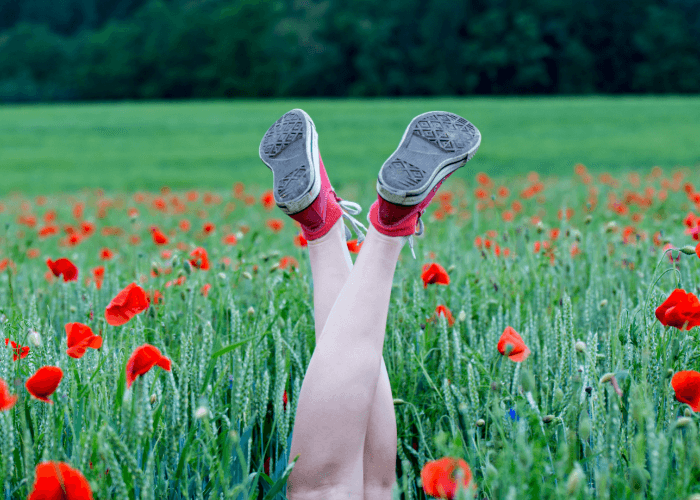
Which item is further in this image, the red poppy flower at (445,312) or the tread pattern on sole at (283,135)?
the tread pattern on sole at (283,135)

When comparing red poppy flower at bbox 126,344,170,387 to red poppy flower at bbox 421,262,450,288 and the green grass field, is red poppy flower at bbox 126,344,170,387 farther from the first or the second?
the green grass field

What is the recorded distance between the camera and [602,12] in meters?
39.2

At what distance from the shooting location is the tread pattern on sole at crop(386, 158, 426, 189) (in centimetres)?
150

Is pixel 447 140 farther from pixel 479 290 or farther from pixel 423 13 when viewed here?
pixel 423 13

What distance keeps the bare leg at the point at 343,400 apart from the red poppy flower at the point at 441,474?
0.52 meters

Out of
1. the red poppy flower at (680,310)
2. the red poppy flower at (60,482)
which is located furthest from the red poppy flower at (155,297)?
the red poppy flower at (680,310)

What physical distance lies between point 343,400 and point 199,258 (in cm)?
92

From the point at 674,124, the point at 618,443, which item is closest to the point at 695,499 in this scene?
the point at 618,443

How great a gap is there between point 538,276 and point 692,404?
111cm

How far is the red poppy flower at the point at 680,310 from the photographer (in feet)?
3.81

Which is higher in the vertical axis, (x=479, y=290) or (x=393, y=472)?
(x=479, y=290)

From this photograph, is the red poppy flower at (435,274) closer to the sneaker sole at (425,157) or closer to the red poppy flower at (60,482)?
the sneaker sole at (425,157)

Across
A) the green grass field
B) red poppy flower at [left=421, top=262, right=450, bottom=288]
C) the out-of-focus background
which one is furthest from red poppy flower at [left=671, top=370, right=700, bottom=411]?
the out-of-focus background

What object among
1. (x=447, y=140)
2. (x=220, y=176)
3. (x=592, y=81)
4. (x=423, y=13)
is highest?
(x=423, y=13)
